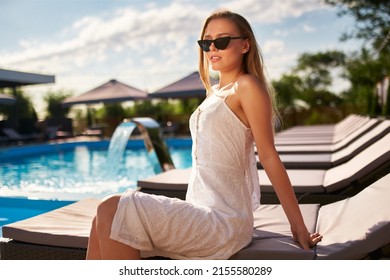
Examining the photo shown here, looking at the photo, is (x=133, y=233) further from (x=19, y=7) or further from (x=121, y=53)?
(x=121, y=53)

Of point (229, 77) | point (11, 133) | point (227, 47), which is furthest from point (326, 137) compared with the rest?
point (11, 133)

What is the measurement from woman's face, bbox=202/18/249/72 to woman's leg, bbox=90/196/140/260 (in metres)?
0.77

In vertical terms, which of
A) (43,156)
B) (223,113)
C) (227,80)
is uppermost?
(227,80)

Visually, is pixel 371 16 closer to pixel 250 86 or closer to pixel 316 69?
pixel 250 86

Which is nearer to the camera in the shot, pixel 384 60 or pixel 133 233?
pixel 133 233

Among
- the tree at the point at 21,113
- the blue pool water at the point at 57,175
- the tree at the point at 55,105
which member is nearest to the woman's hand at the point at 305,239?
the blue pool water at the point at 57,175

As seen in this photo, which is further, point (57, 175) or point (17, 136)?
point (17, 136)

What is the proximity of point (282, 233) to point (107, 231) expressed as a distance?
2.96ft

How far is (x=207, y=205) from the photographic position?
1973 millimetres

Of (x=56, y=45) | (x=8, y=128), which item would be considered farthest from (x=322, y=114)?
(x=8, y=128)

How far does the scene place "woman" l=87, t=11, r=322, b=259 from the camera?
1.79m

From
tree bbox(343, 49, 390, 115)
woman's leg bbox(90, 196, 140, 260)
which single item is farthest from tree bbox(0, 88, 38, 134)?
woman's leg bbox(90, 196, 140, 260)

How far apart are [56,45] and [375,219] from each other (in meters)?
12.7
